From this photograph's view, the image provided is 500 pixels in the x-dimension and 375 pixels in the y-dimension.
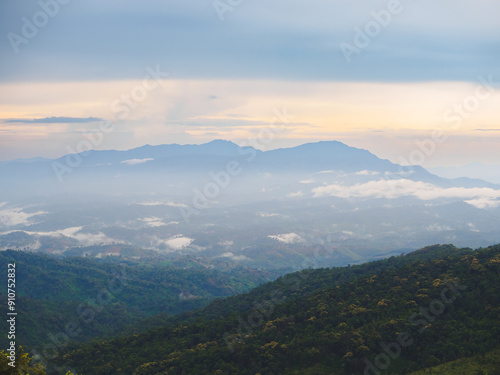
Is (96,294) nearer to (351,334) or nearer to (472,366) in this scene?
(351,334)

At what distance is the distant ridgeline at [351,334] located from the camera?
32406 millimetres

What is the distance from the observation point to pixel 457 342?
3153 cm

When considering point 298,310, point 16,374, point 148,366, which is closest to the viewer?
point 16,374

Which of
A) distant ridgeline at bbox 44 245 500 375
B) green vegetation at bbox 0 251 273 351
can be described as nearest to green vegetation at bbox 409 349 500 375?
distant ridgeline at bbox 44 245 500 375

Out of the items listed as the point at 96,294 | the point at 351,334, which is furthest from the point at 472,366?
the point at 96,294

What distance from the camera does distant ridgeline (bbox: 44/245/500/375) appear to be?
3241cm

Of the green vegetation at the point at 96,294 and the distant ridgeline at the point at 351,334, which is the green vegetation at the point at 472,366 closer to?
the distant ridgeline at the point at 351,334

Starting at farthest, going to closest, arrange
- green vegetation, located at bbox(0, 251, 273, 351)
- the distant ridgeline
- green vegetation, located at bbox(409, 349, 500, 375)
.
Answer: green vegetation, located at bbox(0, 251, 273, 351), the distant ridgeline, green vegetation, located at bbox(409, 349, 500, 375)

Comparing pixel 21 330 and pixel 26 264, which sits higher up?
pixel 26 264

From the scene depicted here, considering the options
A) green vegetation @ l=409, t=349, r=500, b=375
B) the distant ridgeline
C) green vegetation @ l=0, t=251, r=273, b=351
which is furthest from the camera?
green vegetation @ l=0, t=251, r=273, b=351

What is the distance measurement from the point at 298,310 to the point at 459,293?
16.5 metres

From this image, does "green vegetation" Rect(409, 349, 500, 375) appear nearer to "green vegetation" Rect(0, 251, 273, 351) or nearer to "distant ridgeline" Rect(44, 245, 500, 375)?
"distant ridgeline" Rect(44, 245, 500, 375)

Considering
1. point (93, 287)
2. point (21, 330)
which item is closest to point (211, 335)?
point (21, 330)

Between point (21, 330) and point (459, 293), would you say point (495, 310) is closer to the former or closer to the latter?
point (459, 293)
